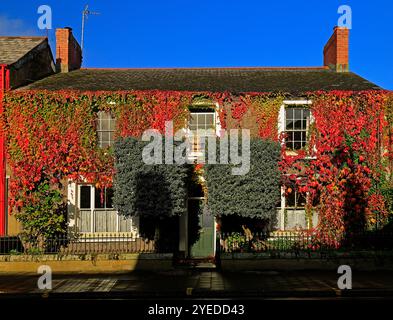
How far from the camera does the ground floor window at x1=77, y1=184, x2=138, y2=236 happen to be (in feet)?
55.8

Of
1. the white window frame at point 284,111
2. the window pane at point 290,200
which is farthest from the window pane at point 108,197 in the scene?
the white window frame at point 284,111

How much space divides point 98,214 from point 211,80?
24.8ft

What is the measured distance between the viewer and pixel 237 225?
1677 cm

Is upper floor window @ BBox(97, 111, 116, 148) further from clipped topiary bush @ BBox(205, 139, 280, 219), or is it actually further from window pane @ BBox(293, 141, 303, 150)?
window pane @ BBox(293, 141, 303, 150)

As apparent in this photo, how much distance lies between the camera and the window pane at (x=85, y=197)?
1723 centimetres

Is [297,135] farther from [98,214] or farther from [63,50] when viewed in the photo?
[63,50]

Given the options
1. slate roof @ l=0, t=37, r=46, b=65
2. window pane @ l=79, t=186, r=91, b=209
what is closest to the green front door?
window pane @ l=79, t=186, r=91, b=209

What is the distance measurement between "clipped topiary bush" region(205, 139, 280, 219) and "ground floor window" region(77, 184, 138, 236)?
12.2 feet

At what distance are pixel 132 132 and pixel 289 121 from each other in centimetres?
620

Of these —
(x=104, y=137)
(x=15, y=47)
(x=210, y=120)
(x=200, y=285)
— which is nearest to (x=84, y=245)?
(x=104, y=137)

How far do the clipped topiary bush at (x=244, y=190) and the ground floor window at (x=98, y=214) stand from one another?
373cm

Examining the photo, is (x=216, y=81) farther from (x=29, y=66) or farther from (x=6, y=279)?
(x=6, y=279)

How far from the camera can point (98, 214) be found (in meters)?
17.1

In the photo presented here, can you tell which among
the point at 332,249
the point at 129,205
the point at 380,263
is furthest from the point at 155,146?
the point at 380,263
